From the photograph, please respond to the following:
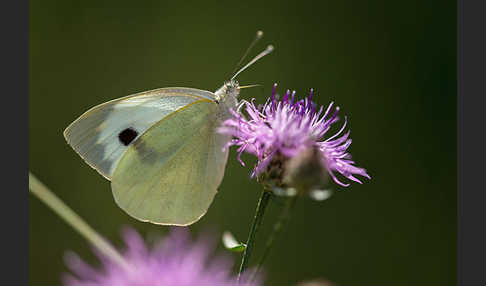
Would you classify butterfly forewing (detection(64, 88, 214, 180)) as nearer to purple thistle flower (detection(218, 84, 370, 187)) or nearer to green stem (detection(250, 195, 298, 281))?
purple thistle flower (detection(218, 84, 370, 187))

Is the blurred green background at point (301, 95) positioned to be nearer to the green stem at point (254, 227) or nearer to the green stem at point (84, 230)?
the green stem at point (254, 227)

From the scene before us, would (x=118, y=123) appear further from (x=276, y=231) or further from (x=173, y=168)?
(x=276, y=231)

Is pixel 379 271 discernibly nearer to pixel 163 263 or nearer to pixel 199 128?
pixel 199 128

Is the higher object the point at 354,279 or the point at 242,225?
the point at 242,225

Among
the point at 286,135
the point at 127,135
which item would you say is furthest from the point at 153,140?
the point at 286,135

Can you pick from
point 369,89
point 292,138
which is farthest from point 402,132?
point 292,138

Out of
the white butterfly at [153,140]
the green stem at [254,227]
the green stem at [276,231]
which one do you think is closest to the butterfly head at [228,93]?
the white butterfly at [153,140]
